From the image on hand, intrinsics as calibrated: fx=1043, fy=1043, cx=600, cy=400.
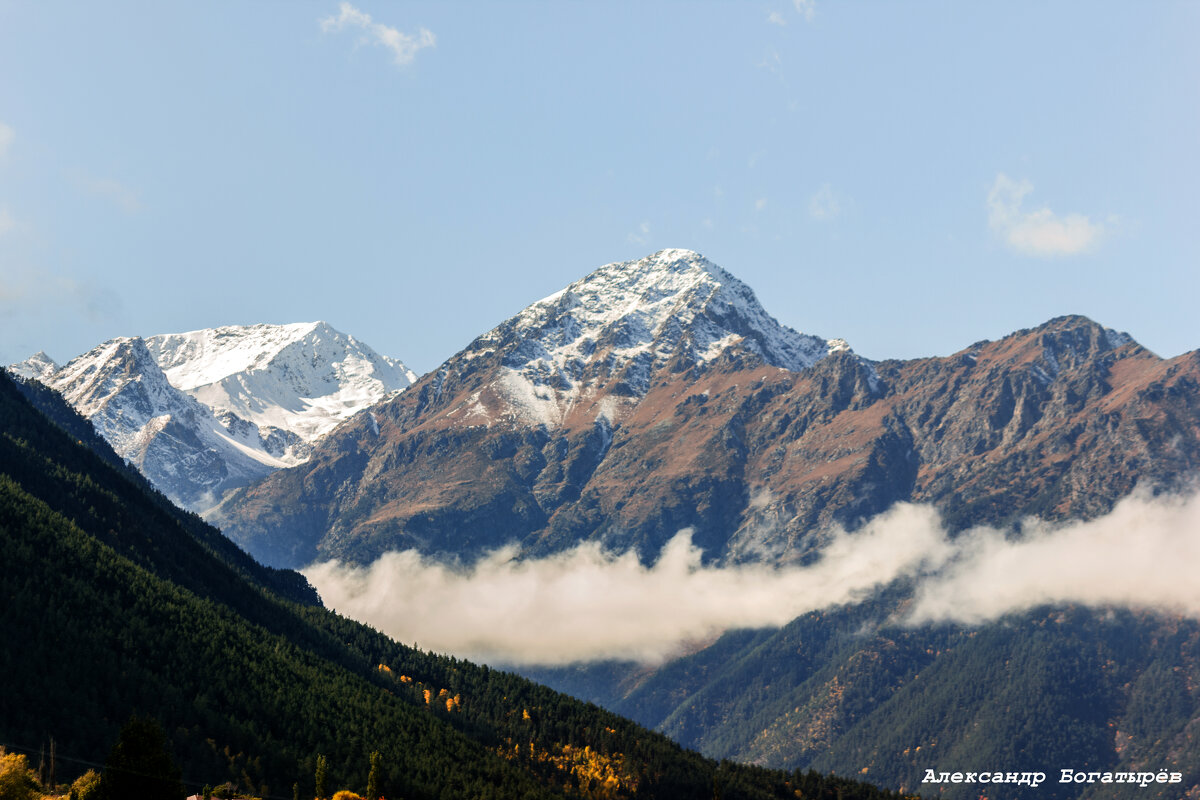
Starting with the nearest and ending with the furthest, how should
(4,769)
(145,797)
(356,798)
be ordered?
(145,797) → (4,769) → (356,798)

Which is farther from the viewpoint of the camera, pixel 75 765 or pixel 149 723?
pixel 75 765

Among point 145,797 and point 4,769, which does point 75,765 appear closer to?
point 4,769

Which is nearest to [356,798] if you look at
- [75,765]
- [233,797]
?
[233,797]

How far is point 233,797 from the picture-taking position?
639 feet

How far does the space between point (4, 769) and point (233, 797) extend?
67858mm

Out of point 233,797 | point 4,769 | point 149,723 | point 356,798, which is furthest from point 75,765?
point 149,723

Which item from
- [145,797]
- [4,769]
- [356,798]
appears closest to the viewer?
[145,797]

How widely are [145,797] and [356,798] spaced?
6771 cm

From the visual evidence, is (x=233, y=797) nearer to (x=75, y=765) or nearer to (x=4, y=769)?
(x=75, y=765)

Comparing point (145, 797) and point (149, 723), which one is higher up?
point (149, 723)

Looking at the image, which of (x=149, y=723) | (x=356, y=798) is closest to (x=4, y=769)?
(x=149, y=723)

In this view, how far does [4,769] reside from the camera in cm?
13312

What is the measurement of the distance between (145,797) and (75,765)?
291 ft

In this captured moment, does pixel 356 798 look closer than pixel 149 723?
No
